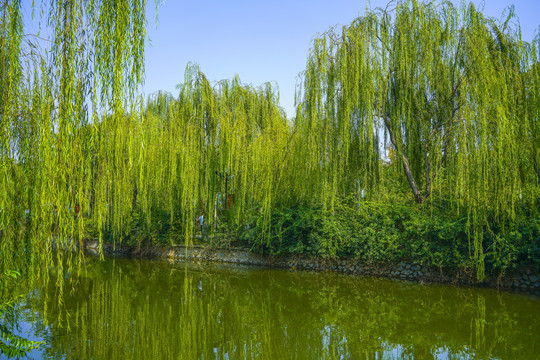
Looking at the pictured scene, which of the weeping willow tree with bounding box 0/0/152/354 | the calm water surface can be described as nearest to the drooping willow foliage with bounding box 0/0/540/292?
the weeping willow tree with bounding box 0/0/152/354

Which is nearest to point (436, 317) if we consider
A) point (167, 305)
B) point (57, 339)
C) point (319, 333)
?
point (319, 333)

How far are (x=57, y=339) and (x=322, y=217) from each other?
7.00 m

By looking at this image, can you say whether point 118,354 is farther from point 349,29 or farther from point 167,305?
point 349,29

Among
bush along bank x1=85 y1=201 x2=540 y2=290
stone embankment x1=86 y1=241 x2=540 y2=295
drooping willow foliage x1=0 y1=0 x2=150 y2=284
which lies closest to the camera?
drooping willow foliage x1=0 y1=0 x2=150 y2=284

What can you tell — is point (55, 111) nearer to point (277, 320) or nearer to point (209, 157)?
point (277, 320)

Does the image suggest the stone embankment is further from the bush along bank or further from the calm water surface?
the calm water surface

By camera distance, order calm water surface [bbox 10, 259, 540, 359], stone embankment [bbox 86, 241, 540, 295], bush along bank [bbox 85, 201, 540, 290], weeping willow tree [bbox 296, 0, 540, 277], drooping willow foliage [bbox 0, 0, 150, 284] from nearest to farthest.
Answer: drooping willow foliage [bbox 0, 0, 150, 284] < calm water surface [bbox 10, 259, 540, 359] < weeping willow tree [bbox 296, 0, 540, 277] < bush along bank [bbox 85, 201, 540, 290] < stone embankment [bbox 86, 241, 540, 295]

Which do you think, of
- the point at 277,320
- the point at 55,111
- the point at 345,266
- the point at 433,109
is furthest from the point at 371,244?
the point at 55,111

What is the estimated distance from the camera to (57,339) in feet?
16.3

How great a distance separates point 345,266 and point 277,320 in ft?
16.1

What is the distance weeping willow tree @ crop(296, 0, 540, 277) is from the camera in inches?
287

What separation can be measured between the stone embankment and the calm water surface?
507 mm

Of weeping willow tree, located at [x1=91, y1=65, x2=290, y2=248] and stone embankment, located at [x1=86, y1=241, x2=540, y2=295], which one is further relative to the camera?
weeping willow tree, located at [x1=91, y1=65, x2=290, y2=248]

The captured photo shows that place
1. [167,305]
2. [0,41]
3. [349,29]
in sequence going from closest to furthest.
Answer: [0,41], [167,305], [349,29]
